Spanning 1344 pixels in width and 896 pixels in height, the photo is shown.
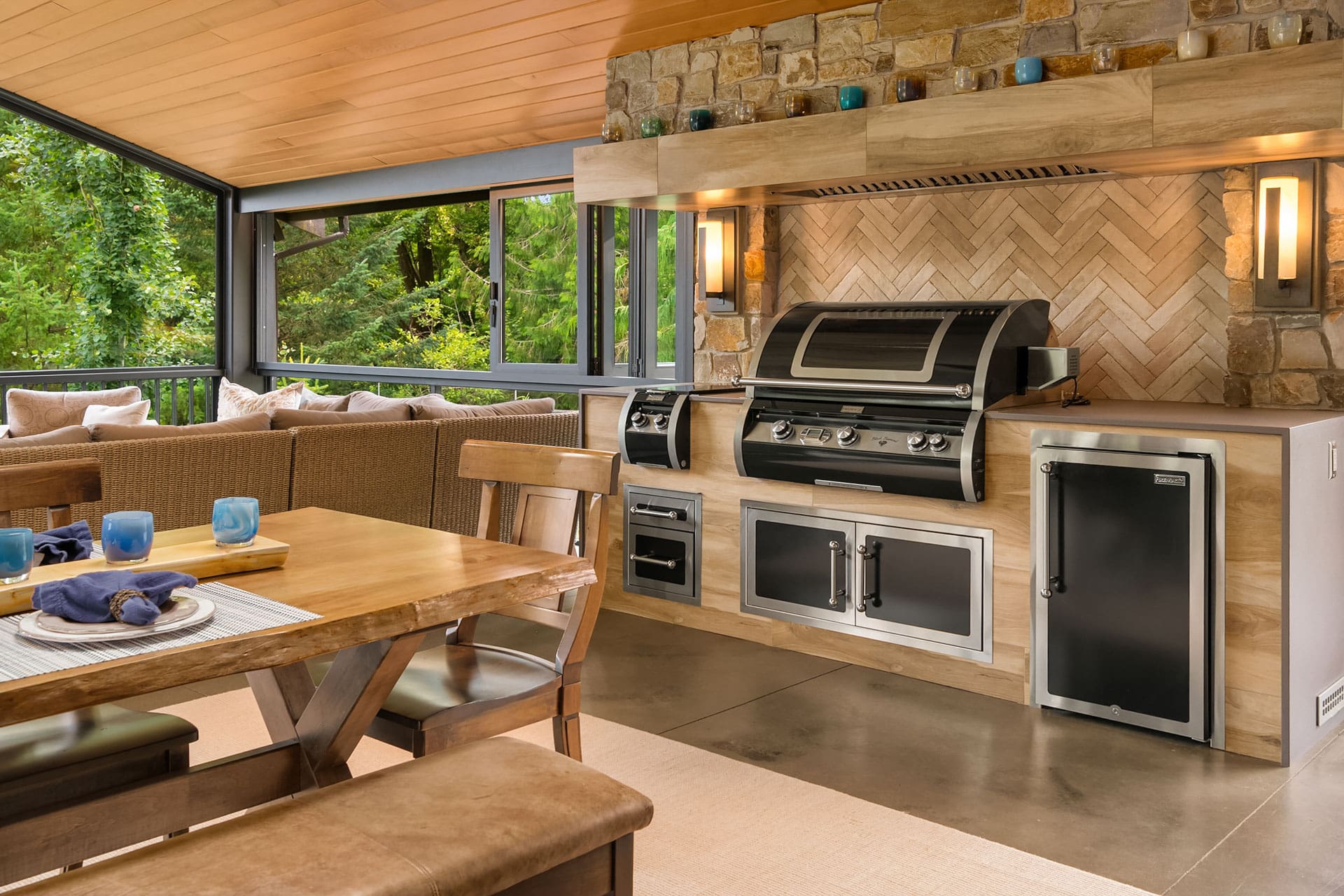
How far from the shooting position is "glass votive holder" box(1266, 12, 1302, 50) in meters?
Result: 3.29

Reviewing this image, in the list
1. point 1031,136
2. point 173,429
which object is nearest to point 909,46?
point 1031,136

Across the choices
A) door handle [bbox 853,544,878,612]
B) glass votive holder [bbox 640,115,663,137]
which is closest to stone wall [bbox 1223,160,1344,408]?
door handle [bbox 853,544,878,612]

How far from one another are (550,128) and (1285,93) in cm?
399

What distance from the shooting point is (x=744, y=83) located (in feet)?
15.7

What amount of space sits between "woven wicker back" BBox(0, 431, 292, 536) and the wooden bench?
88.9 inches

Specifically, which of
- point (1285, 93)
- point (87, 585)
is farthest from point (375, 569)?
point (1285, 93)

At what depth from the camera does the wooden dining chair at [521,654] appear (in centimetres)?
230

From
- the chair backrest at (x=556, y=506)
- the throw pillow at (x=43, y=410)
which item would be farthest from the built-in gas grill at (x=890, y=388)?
the throw pillow at (x=43, y=410)

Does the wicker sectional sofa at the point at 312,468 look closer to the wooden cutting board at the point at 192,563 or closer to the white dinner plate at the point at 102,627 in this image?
the wooden cutting board at the point at 192,563

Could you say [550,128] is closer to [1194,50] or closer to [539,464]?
[1194,50]

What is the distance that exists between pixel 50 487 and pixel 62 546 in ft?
1.56

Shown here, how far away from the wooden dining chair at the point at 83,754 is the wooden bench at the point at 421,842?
127mm

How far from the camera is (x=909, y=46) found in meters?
4.22

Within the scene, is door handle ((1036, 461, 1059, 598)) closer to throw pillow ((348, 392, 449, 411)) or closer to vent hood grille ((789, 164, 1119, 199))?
vent hood grille ((789, 164, 1119, 199))
